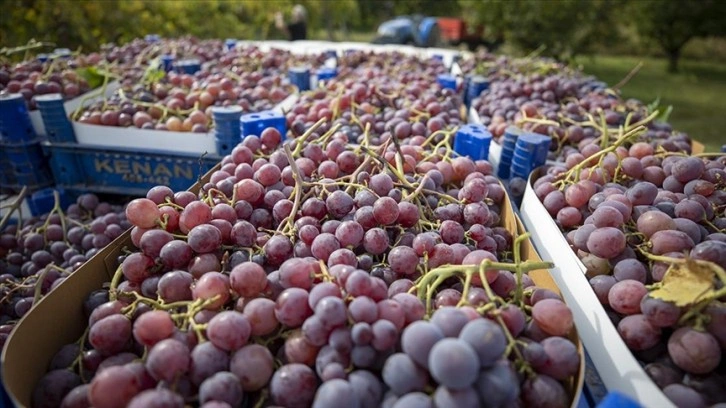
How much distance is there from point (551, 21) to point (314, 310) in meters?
9.22

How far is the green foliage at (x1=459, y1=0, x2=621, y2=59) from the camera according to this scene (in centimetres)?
848

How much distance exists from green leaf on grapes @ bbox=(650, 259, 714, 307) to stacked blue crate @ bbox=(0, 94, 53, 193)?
2.92 meters

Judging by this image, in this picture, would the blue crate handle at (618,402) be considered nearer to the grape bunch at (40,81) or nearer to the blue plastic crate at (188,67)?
the grape bunch at (40,81)

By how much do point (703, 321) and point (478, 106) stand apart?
7.14ft

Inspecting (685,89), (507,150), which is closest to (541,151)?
(507,150)

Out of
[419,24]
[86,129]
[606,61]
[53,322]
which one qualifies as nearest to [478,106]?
[86,129]

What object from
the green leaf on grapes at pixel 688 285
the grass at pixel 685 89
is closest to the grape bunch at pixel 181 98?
the green leaf on grapes at pixel 688 285

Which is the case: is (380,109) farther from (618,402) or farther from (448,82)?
(618,402)

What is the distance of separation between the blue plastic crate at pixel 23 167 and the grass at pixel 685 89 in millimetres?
7244

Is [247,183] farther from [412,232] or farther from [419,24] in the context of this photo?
[419,24]

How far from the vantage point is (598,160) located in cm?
175

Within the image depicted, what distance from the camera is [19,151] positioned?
2455 millimetres

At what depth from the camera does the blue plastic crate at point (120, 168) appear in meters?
2.38

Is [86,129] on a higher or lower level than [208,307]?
lower
